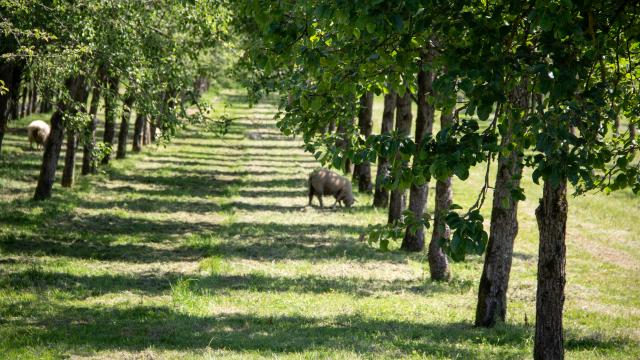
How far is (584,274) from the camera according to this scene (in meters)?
21.4

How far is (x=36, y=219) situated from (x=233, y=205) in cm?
851

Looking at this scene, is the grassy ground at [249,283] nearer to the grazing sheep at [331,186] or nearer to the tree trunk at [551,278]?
the grazing sheep at [331,186]

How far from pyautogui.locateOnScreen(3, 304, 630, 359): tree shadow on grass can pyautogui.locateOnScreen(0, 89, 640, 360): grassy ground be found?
0.05m

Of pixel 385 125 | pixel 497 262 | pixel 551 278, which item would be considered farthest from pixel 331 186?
pixel 551 278

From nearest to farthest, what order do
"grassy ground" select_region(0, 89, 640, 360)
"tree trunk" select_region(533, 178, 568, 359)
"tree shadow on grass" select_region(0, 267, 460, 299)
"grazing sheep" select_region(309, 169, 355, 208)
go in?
"tree trunk" select_region(533, 178, 568, 359), "grassy ground" select_region(0, 89, 640, 360), "tree shadow on grass" select_region(0, 267, 460, 299), "grazing sheep" select_region(309, 169, 355, 208)

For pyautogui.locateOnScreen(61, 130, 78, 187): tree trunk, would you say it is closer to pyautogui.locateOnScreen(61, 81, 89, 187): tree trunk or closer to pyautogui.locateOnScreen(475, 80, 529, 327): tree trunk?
pyautogui.locateOnScreen(61, 81, 89, 187): tree trunk

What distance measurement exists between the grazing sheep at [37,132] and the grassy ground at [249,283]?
9765 millimetres

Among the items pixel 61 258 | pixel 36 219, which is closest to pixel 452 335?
pixel 61 258

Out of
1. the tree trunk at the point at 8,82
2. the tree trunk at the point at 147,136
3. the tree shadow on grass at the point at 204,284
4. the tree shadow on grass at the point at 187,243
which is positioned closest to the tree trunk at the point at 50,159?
the tree shadow on grass at the point at 187,243

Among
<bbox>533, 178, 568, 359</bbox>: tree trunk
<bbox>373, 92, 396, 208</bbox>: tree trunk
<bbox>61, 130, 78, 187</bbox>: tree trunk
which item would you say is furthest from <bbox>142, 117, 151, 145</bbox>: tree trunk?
<bbox>533, 178, 568, 359</bbox>: tree trunk

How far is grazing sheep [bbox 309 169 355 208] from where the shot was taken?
30359mm

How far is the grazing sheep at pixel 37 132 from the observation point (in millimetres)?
43469

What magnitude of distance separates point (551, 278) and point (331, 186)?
19938mm

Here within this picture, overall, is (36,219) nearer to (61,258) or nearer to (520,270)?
(61,258)
